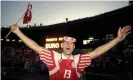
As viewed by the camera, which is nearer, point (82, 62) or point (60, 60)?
point (60, 60)

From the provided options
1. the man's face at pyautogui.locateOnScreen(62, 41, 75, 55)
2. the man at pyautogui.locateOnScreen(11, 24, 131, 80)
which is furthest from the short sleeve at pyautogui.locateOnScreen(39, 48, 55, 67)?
the man's face at pyautogui.locateOnScreen(62, 41, 75, 55)

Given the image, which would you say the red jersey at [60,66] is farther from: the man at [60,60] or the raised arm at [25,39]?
the raised arm at [25,39]

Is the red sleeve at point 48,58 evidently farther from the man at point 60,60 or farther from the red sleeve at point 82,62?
the red sleeve at point 82,62

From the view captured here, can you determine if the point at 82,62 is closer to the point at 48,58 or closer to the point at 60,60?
the point at 60,60

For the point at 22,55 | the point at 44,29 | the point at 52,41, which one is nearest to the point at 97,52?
the point at 52,41

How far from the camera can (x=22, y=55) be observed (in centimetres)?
3186

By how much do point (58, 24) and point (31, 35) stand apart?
790cm

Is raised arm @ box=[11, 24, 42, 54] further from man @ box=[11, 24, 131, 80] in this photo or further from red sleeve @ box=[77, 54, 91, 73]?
red sleeve @ box=[77, 54, 91, 73]

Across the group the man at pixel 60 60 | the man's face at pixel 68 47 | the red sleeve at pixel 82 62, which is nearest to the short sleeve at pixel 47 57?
the man at pixel 60 60

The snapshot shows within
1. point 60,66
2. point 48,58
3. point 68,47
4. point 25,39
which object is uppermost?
point 25,39

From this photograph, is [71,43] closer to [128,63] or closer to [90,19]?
[128,63]

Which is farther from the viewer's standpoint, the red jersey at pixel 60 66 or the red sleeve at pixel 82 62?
the red sleeve at pixel 82 62

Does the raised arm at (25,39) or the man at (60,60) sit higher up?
the raised arm at (25,39)

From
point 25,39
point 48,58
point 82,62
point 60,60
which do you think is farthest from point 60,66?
point 25,39
